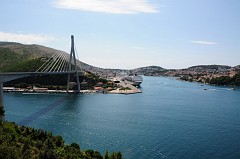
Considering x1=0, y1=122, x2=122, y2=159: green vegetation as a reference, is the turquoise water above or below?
below

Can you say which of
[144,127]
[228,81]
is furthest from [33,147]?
[228,81]

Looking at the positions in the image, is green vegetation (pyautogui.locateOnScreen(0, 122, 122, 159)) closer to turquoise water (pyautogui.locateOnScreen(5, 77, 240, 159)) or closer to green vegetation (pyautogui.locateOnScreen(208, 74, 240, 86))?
turquoise water (pyautogui.locateOnScreen(5, 77, 240, 159))

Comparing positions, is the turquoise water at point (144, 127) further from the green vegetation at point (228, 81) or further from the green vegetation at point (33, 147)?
the green vegetation at point (228, 81)

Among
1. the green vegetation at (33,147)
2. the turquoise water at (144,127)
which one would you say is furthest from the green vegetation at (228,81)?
the green vegetation at (33,147)

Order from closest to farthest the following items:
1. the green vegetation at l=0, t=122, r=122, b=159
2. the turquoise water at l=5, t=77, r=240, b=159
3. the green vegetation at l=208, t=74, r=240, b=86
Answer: the green vegetation at l=0, t=122, r=122, b=159 < the turquoise water at l=5, t=77, r=240, b=159 < the green vegetation at l=208, t=74, r=240, b=86

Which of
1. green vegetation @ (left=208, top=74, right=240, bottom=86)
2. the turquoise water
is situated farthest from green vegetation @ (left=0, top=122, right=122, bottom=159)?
green vegetation @ (left=208, top=74, right=240, bottom=86)

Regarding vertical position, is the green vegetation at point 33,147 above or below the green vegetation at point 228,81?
below

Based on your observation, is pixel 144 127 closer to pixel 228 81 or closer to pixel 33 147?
pixel 33 147

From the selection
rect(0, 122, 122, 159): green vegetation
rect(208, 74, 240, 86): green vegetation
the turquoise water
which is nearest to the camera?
rect(0, 122, 122, 159): green vegetation

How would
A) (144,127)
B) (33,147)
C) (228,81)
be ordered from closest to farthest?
(33,147) → (144,127) → (228,81)
